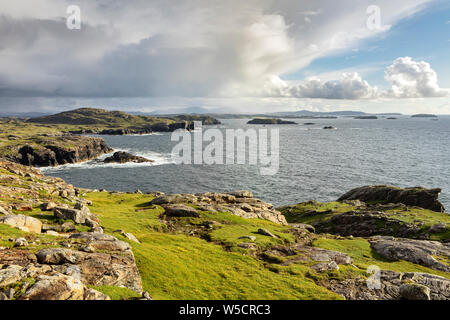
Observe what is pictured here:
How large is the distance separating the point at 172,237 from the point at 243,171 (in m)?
95.8

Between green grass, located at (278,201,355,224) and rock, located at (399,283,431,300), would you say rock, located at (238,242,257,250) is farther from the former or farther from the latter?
green grass, located at (278,201,355,224)

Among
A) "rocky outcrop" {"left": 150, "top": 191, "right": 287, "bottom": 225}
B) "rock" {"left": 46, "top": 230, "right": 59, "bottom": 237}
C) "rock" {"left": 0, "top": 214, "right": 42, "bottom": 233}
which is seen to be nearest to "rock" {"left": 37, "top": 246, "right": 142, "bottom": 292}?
"rock" {"left": 46, "top": 230, "right": 59, "bottom": 237}

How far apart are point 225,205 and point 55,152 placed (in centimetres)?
14722

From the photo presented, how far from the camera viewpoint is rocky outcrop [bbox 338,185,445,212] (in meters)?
59.6

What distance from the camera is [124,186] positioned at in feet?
337

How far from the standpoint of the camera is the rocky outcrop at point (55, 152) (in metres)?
142

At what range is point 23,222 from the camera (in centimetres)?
2127

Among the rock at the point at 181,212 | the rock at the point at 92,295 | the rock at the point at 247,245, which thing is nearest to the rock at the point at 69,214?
the rock at the point at 92,295

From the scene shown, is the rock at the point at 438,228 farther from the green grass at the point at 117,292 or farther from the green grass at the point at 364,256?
the green grass at the point at 117,292

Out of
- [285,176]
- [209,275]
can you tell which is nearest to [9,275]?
[209,275]

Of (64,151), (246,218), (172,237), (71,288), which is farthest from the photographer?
(64,151)

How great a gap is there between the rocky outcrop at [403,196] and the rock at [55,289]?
7437 cm
